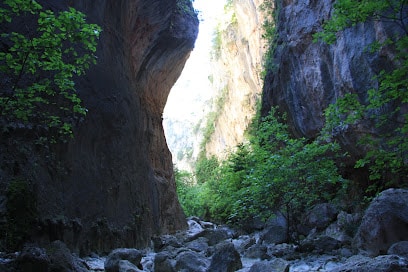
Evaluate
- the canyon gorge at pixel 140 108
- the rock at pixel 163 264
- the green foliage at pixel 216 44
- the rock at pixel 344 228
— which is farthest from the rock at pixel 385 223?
the green foliage at pixel 216 44

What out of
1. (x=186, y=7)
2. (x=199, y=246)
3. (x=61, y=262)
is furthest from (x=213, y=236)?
(x=186, y=7)

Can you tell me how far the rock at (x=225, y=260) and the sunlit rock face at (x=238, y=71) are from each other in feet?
83.8

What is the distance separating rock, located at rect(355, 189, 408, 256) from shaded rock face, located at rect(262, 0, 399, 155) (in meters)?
4.22

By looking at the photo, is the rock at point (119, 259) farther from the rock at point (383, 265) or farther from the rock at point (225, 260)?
the rock at point (383, 265)

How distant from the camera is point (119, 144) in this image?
41.7ft

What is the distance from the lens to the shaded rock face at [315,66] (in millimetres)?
11234

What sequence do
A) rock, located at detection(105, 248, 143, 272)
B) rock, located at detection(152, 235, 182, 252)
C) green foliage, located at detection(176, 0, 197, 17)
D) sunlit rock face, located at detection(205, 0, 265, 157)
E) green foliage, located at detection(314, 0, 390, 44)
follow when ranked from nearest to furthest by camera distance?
green foliage, located at detection(314, 0, 390, 44)
rock, located at detection(105, 248, 143, 272)
rock, located at detection(152, 235, 182, 252)
green foliage, located at detection(176, 0, 197, 17)
sunlit rock face, located at detection(205, 0, 265, 157)

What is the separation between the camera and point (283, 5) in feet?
62.6

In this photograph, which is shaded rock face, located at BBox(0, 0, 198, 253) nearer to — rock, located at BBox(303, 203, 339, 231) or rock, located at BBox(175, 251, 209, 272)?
rock, located at BBox(175, 251, 209, 272)

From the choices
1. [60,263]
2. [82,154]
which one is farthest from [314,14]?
[60,263]

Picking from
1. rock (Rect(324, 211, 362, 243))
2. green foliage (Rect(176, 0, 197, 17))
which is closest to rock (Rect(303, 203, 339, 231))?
rock (Rect(324, 211, 362, 243))

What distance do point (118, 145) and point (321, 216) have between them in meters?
8.05

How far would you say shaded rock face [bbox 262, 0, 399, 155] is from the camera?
36.9ft

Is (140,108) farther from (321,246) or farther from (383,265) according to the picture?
(383,265)
